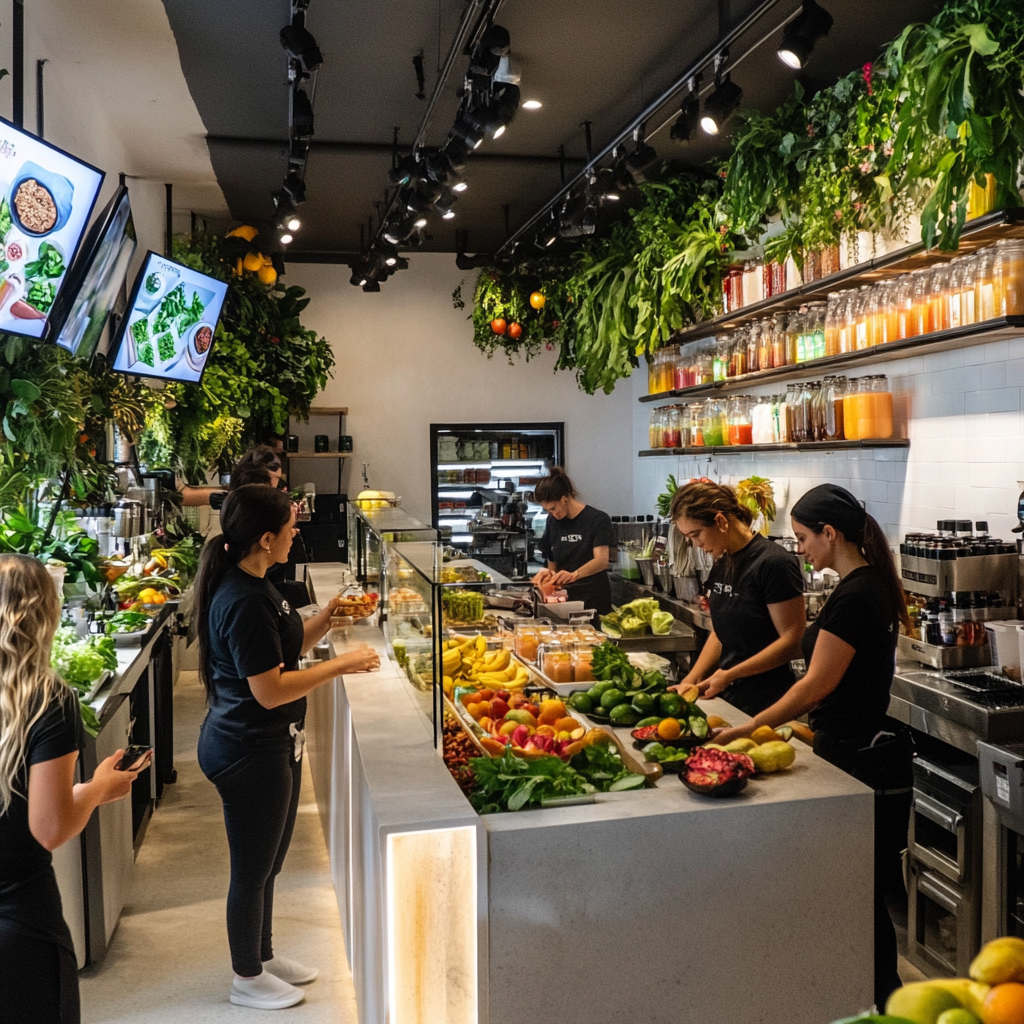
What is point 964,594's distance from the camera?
3975 mm

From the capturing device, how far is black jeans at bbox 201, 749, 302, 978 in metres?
3.11

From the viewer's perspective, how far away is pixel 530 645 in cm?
409

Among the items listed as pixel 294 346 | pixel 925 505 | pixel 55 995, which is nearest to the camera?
pixel 55 995

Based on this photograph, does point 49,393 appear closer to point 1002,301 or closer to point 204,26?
point 204,26

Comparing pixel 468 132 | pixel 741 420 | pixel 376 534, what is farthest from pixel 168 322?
pixel 741 420

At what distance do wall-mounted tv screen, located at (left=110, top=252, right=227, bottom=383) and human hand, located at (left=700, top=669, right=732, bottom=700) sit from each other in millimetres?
3478

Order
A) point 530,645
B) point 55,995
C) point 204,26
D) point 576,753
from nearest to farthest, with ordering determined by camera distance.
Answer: point 55,995 → point 576,753 → point 530,645 → point 204,26

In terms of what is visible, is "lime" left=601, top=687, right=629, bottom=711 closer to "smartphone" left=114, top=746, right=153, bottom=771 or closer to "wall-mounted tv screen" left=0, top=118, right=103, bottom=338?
"smartphone" left=114, top=746, right=153, bottom=771

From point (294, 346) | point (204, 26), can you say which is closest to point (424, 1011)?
point (204, 26)

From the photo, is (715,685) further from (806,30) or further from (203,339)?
(203,339)

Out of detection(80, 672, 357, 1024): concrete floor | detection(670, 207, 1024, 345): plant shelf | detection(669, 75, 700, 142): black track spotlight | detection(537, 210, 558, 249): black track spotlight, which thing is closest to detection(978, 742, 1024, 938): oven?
detection(670, 207, 1024, 345): plant shelf

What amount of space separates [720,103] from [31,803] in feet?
12.1

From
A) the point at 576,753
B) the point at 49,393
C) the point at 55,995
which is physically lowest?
the point at 55,995

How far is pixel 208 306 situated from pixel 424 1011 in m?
4.89
